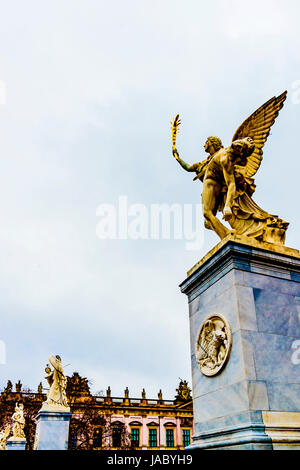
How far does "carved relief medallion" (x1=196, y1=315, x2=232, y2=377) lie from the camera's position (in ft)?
17.7

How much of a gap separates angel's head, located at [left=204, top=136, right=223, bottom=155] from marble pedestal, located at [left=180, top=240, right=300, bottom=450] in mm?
2401

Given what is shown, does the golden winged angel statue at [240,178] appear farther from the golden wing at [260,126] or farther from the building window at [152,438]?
the building window at [152,438]

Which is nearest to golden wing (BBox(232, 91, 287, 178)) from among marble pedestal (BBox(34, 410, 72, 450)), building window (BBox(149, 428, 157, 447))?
marble pedestal (BBox(34, 410, 72, 450))

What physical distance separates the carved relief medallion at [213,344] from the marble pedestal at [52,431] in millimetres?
11920

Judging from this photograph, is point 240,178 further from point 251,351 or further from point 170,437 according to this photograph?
point 170,437

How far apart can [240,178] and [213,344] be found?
3.09 m

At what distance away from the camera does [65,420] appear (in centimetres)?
1623

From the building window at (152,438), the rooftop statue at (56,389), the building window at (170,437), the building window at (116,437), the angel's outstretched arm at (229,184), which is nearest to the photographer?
the angel's outstretched arm at (229,184)

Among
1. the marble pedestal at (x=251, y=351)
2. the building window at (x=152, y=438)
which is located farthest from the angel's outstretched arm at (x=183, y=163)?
the building window at (x=152, y=438)

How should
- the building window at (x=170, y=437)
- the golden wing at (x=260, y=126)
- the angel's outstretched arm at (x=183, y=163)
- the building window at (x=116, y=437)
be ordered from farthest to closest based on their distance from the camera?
the building window at (x=170, y=437) → the building window at (x=116, y=437) → the angel's outstretched arm at (x=183, y=163) → the golden wing at (x=260, y=126)

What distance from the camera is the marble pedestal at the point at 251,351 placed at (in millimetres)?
4699
